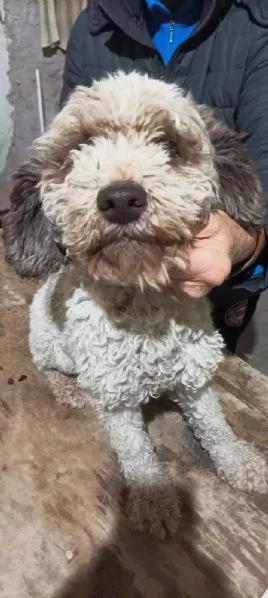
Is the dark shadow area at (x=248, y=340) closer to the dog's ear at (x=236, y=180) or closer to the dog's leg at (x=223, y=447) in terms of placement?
the dog's leg at (x=223, y=447)

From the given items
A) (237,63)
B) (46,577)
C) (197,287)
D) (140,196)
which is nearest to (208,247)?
(197,287)

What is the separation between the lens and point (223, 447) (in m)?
1.18

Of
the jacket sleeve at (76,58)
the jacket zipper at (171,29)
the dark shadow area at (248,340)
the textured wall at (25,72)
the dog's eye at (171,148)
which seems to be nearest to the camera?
the dog's eye at (171,148)

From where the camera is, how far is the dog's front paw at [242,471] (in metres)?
1.14

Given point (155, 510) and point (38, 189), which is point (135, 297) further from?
point (155, 510)

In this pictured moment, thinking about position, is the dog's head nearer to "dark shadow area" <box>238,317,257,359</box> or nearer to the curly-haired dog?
the curly-haired dog

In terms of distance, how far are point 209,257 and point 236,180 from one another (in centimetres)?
15

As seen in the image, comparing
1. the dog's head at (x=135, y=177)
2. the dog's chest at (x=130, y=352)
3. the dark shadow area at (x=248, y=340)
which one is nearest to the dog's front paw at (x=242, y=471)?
the dog's chest at (x=130, y=352)

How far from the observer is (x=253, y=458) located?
1.19 m

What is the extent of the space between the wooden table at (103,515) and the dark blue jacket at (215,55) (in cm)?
40

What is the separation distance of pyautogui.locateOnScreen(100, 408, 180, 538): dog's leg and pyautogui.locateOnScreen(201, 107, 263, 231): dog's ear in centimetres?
45

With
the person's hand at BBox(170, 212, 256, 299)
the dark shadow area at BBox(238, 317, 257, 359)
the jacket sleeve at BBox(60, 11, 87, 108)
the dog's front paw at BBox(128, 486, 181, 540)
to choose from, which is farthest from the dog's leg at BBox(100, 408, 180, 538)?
the dark shadow area at BBox(238, 317, 257, 359)

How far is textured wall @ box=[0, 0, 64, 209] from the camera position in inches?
101

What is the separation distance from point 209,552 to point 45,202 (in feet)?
2.31
